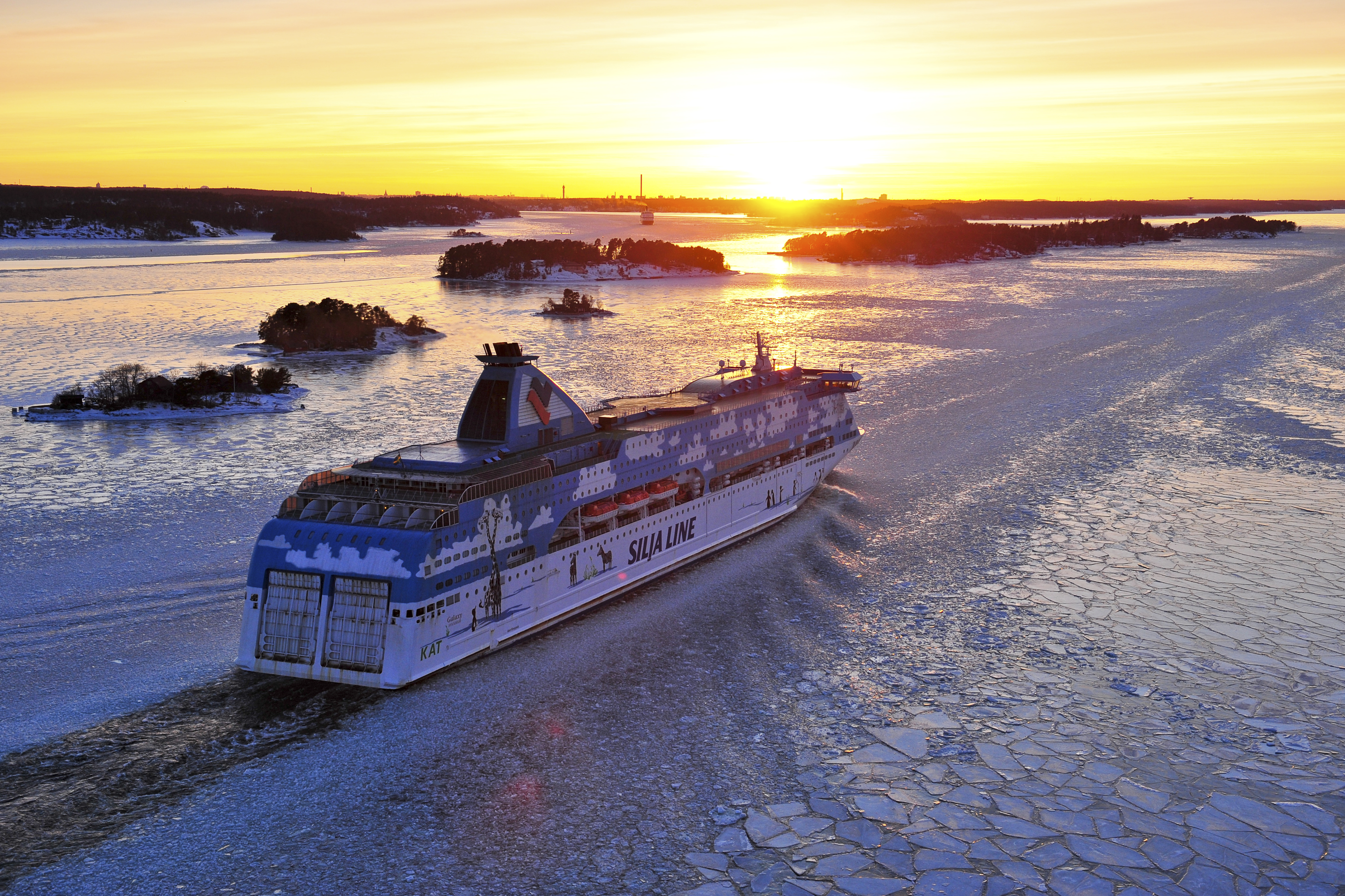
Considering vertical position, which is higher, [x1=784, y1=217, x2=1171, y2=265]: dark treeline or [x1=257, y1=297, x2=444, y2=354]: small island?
[x1=784, y1=217, x2=1171, y2=265]: dark treeline

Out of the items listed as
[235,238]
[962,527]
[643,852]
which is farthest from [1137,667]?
[235,238]

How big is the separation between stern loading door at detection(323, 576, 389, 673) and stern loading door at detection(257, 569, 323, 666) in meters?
0.27

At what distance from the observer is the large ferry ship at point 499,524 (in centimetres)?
1680

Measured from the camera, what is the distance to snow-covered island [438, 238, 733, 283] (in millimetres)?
105500

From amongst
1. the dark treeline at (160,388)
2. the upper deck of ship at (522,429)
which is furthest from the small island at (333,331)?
the upper deck of ship at (522,429)

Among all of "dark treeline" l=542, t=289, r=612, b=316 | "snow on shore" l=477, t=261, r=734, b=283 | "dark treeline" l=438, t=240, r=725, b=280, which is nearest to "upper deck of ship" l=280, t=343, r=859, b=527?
"dark treeline" l=542, t=289, r=612, b=316

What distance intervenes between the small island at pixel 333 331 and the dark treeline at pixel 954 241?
286 ft

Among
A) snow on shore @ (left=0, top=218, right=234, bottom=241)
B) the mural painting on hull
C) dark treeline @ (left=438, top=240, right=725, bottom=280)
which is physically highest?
snow on shore @ (left=0, top=218, right=234, bottom=241)

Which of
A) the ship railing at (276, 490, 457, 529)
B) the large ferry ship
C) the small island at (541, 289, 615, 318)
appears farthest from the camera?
the small island at (541, 289, 615, 318)

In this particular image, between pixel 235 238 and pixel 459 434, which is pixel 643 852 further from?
pixel 235 238

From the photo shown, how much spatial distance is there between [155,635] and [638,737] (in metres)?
9.49

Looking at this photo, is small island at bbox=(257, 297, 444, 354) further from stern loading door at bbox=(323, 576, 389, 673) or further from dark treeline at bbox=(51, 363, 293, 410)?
stern loading door at bbox=(323, 576, 389, 673)

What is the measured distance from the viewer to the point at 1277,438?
115ft

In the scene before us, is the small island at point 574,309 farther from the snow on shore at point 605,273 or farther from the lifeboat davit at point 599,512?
the lifeboat davit at point 599,512
